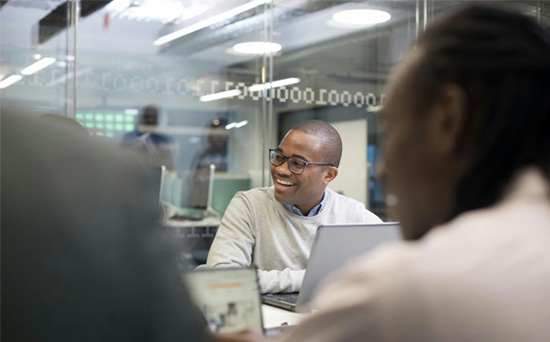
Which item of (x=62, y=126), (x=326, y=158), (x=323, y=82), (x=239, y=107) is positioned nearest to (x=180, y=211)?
(x=239, y=107)

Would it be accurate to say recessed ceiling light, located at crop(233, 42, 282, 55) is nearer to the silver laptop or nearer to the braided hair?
the silver laptop

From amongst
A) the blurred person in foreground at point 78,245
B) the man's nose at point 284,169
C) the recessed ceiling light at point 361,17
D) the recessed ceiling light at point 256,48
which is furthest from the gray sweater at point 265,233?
the recessed ceiling light at point 361,17

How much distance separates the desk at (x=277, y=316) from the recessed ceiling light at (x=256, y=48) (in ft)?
10.3

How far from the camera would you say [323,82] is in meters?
5.41

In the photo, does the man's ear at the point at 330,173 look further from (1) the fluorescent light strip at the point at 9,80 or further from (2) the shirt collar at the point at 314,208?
(1) the fluorescent light strip at the point at 9,80

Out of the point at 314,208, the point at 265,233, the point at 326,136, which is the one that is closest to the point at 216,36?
the point at 326,136

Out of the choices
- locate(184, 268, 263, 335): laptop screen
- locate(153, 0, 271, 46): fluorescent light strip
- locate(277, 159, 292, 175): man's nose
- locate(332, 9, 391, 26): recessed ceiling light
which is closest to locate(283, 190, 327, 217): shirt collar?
locate(277, 159, 292, 175): man's nose

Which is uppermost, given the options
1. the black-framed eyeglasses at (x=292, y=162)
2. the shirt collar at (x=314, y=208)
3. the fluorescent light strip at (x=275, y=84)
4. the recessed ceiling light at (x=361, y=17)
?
the recessed ceiling light at (x=361, y=17)

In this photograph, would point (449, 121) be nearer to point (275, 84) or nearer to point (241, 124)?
point (241, 124)

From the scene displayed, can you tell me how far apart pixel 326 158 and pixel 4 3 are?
8.84ft

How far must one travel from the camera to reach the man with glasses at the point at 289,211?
9.40 ft

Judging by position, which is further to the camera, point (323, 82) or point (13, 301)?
point (323, 82)

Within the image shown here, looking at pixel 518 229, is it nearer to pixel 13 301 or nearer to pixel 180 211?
pixel 13 301

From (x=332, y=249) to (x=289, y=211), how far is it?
34.3 inches
